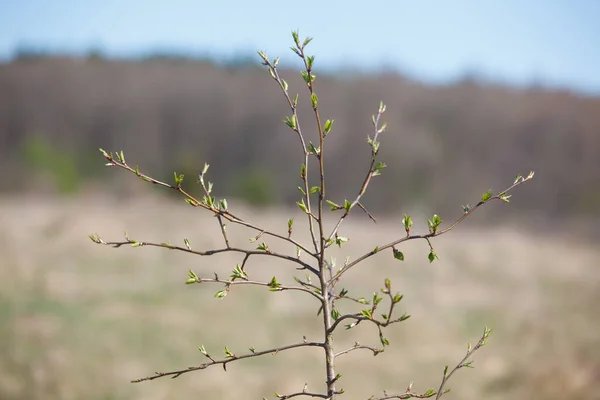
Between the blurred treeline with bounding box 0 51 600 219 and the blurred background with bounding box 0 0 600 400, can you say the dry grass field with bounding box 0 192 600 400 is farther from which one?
the blurred treeline with bounding box 0 51 600 219

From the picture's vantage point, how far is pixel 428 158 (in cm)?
4422

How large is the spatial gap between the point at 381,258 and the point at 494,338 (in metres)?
7.13

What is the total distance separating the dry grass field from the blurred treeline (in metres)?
17.3

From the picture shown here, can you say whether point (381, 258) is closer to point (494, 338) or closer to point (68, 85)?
point (494, 338)

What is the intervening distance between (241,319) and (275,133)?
33.4 metres

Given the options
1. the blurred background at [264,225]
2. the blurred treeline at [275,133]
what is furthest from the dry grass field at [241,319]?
the blurred treeline at [275,133]

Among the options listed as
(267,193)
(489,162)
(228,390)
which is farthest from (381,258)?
(489,162)

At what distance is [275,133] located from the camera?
46.0 meters

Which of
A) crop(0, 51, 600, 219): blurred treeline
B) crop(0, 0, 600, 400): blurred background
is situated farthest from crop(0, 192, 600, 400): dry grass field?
crop(0, 51, 600, 219): blurred treeline

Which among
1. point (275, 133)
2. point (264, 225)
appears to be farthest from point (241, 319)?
point (275, 133)

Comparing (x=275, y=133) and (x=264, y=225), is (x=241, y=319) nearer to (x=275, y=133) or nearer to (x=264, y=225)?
(x=264, y=225)

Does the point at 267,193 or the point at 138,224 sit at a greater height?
the point at 267,193

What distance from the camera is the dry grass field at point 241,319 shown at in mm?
8859

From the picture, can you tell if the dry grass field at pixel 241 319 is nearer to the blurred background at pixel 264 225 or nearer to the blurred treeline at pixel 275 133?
the blurred background at pixel 264 225
